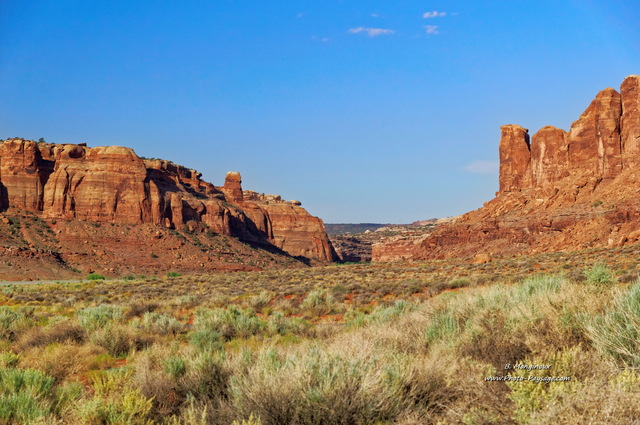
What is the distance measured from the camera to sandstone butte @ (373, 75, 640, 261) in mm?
54828

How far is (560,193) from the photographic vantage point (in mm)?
72938

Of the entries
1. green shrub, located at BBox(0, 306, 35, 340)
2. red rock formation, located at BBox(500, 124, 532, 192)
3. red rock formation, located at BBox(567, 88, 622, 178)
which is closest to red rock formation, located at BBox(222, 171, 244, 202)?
red rock formation, located at BBox(500, 124, 532, 192)

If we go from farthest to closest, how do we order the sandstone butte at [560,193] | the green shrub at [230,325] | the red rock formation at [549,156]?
the red rock formation at [549,156] → the sandstone butte at [560,193] → the green shrub at [230,325]

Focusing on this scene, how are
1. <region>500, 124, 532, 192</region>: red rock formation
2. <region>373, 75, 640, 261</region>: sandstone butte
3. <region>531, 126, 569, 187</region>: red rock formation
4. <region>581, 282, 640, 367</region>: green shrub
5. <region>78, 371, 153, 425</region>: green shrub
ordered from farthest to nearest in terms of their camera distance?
<region>500, 124, 532, 192</region>: red rock formation < <region>531, 126, 569, 187</region>: red rock formation < <region>373, 75, 640, 261</region>: sandstone butte < <region>581, 282, 640, 367</region>: green shrub < <region>78, 371, 153, 425</region>: green shrub

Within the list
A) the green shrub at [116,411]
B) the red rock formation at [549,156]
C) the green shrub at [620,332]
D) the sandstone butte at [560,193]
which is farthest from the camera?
the red rock formation at [549,156]

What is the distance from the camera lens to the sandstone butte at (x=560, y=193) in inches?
2159

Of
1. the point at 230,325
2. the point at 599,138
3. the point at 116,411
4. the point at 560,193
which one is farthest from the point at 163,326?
the point at 599,138

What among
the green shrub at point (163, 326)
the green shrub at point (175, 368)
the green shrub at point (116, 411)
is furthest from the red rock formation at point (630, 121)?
the green shrub at point (116, 411)

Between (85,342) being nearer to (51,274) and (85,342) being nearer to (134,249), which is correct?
(51,274)

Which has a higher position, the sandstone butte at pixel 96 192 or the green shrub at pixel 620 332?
the sandstone butte at pixel 96 192

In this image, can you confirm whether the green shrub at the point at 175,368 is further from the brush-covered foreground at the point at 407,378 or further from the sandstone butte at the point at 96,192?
the sandstone butte at the point at 96,192

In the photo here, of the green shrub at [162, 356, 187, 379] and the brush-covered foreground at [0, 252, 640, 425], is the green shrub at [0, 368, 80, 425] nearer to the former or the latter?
the brush-covered foreground at [0, 252, 640, 425]

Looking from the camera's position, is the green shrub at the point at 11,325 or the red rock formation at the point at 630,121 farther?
the red rock formation at the point at 630,121

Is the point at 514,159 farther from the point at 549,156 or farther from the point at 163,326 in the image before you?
the point at 163,326
